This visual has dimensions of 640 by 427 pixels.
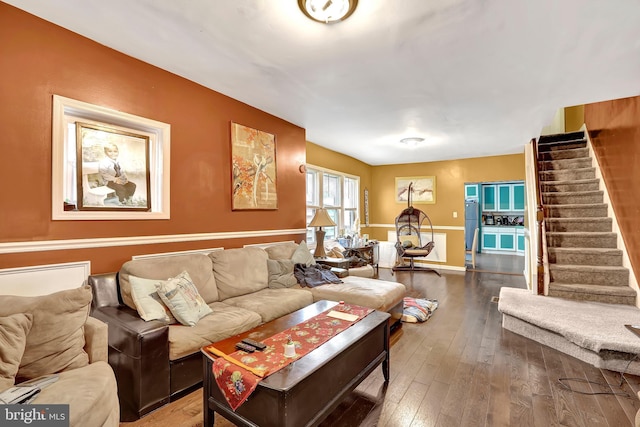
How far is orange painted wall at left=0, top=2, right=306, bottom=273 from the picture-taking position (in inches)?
77.1

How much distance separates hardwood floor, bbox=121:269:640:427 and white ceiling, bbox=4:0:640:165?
2509 mm

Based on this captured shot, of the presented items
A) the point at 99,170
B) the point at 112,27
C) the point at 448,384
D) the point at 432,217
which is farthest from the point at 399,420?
the point at 432,217

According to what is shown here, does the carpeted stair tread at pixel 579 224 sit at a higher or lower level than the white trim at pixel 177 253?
higher

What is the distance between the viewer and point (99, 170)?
2.40 meters

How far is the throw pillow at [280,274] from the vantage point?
11.0 ft

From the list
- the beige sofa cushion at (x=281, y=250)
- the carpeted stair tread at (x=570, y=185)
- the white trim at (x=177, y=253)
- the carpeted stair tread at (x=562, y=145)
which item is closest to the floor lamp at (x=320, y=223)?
the beige sofa cushion at (x=281, y=250)

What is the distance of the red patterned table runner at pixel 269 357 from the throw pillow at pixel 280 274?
1.24 meters

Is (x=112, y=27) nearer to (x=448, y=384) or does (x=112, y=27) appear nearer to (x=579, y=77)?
(x=448, y=384)

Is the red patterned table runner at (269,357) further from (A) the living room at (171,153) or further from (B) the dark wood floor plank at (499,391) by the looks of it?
(A) the living room at (171,153)

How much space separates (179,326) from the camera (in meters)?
2.17

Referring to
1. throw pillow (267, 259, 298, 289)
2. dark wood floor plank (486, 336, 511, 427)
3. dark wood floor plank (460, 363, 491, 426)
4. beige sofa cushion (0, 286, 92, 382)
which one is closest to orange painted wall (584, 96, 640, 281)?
dark wood floor plank (486, 336, 511, 427)

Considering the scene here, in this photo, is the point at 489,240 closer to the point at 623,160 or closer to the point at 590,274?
the point at 590,274

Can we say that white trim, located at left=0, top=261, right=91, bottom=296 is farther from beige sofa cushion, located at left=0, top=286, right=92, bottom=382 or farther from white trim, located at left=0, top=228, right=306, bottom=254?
beige sofa cushion, located at left=0, top=286, right=92, bottom=382

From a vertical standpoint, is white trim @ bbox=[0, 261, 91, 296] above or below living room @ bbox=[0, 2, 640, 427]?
below
